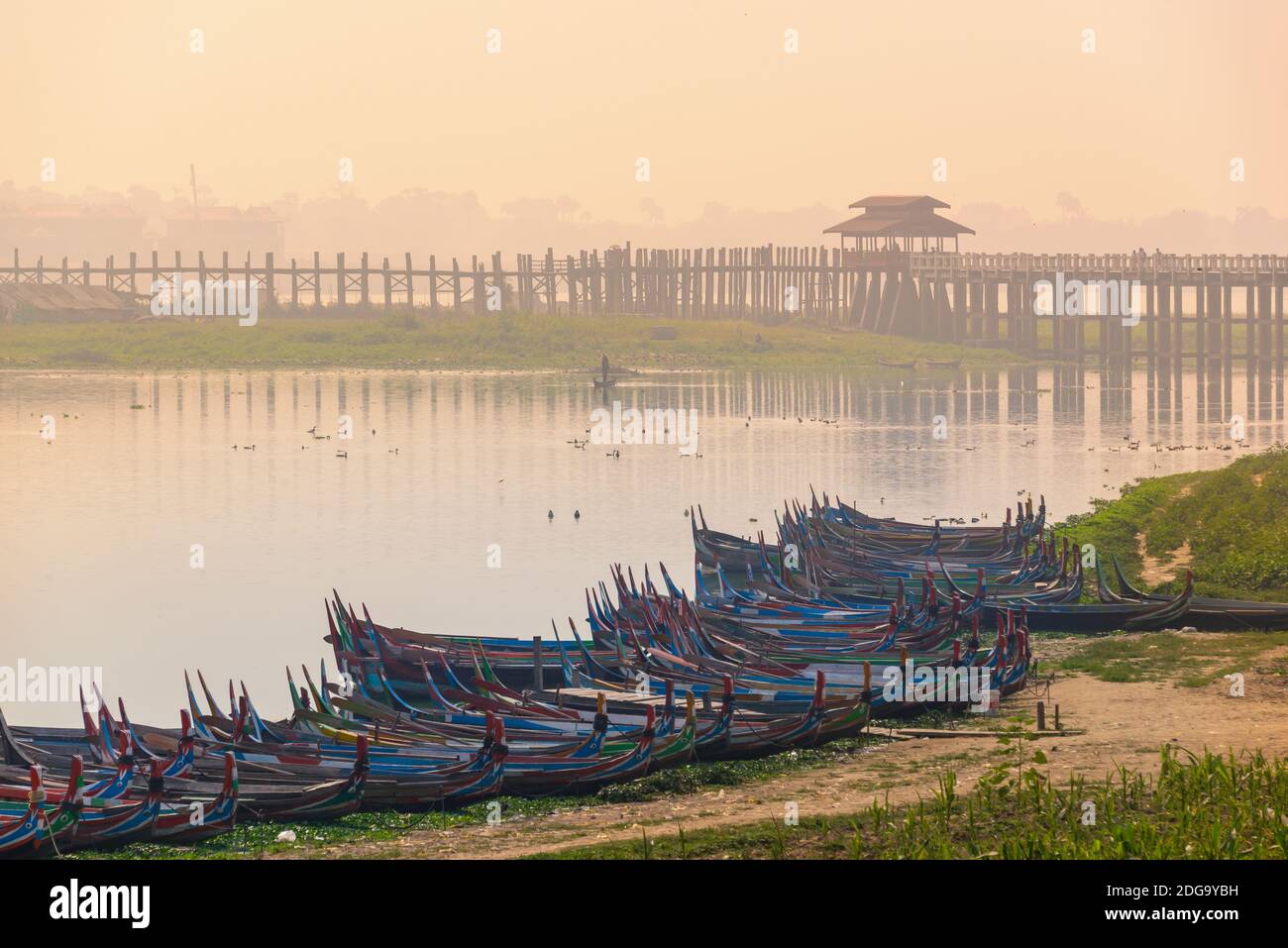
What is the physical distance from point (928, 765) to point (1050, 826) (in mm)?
3629

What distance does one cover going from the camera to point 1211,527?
30.8 m

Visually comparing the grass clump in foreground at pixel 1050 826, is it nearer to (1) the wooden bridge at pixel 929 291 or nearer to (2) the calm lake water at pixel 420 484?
(2) the calm lake water at pixel 420 484

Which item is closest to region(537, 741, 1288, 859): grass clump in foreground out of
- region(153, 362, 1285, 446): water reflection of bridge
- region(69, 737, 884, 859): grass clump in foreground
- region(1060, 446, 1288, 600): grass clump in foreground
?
region(69, 737, 884, 859): grass clump in foreground

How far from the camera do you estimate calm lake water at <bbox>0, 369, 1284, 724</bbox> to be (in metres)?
30.4

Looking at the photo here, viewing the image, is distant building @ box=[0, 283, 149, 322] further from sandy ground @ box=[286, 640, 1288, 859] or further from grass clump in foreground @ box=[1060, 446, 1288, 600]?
sandy ground @ box=[286, 640, 1288, 859]

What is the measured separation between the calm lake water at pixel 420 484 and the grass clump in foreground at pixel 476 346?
30.5 ft

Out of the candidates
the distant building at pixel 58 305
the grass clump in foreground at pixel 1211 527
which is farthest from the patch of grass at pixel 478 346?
the grass clump in foreground at pixel 1211 527

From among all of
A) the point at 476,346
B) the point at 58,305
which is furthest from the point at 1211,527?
the point at 58,305

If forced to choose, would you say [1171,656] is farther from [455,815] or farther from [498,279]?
[498,279]

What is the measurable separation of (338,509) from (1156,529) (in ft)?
65.1

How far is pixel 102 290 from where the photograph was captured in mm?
109625

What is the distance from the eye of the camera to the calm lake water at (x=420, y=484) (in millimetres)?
30359
